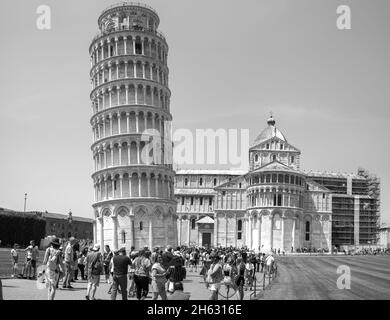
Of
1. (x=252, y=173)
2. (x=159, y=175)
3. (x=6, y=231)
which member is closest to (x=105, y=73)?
(x=159, y=175)

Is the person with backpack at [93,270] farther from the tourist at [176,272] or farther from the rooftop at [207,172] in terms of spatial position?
the rooftop at [207,172]

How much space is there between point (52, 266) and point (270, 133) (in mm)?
103467

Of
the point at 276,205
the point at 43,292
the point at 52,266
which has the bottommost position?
the point at 276,205

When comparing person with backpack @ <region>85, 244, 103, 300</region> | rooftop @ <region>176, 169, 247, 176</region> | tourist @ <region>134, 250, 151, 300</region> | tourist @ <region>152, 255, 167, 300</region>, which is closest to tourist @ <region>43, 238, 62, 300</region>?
person with backpack @ <region>85, 244, 103, 300</region>

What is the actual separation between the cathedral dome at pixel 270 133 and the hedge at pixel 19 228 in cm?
5393

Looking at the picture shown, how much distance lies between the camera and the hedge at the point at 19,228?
7944cm

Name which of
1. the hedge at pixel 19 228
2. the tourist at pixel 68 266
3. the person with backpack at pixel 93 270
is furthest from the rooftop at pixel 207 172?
the person with backpack at pixel 93 270

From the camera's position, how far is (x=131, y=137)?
6269cm

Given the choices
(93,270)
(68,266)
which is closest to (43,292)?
(68,266)

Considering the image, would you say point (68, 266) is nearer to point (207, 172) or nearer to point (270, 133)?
point (270, 133)

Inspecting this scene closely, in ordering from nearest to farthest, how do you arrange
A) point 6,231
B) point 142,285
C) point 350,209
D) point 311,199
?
1. point 142,285
2. point 6,231
3. point 311,199
4. point 350,209
